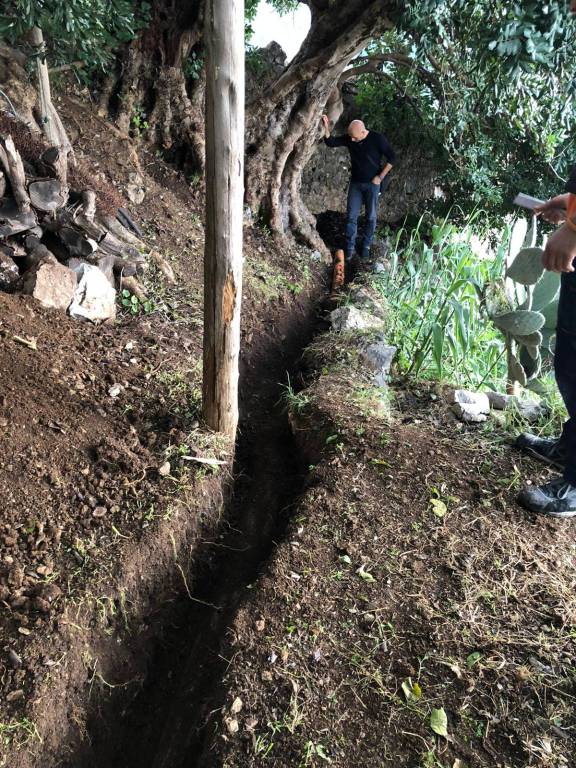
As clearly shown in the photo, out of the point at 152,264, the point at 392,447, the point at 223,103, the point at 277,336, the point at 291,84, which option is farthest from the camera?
the point at 291,84

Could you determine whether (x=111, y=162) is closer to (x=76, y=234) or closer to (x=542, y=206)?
(x=76, y=234)

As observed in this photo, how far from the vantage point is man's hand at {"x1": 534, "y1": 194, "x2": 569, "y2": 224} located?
2.04 metres

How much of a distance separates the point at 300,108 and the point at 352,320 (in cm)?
274

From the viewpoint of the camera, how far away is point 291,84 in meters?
5.07

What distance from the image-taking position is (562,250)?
1.77 metres

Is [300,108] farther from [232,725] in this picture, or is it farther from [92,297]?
[232,725]

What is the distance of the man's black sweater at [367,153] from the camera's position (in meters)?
5.45

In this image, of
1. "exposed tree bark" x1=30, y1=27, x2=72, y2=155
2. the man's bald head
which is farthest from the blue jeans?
"exposed tree bark" x1=30, y1=27, x2=72, y2=155

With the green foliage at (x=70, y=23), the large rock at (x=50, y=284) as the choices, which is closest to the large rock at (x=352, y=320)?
the large rock at (x=50, y=284)

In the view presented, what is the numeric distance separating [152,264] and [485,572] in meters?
2.82

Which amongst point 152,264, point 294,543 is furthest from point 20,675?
point 152,264

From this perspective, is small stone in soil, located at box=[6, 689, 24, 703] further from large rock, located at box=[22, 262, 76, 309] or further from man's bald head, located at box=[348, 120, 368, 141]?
man's bald head, located at box=[348, 120, 368, 141]

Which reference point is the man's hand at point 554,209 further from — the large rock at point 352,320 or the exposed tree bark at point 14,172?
the exposed tree bark at point 14,172

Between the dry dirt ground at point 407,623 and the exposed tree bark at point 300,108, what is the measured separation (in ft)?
12.1
